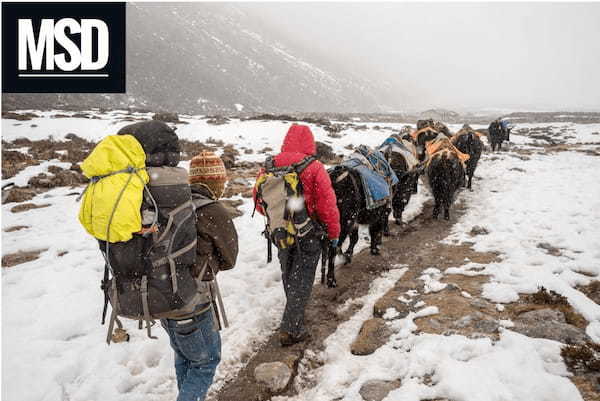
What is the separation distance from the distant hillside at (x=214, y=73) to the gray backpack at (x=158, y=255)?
79.1 metres

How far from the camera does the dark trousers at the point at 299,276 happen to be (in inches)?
149

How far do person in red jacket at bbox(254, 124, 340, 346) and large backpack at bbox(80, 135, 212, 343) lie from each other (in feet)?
5.49

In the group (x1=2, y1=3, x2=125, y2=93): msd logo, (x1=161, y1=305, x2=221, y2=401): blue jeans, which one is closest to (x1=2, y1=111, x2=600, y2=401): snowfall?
(x1=161, y1=305, x2=221, y2=401): blue jeans

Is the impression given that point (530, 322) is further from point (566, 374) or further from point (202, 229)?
point (202, 229)

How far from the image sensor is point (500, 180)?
10781mm

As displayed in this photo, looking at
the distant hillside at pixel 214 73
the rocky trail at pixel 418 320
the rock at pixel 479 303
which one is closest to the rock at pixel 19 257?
the rocky trail at pixel 418 320

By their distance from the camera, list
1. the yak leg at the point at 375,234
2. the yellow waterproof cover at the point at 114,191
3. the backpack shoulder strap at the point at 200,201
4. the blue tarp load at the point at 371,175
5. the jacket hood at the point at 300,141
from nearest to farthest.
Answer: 1. the yellow waterproof cover at the point at 114,191
2. the backpack shoulder strap at the point at 200,201
3. the jacket hood at the point at 300,141
4. the blue tarp load at the point at 371,175
5. the yak leg at the point at 375,234

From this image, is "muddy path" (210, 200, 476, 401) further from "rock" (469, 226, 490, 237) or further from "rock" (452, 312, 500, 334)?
"rock" (452, 312, 500, 334)

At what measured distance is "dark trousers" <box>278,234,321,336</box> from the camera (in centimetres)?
378

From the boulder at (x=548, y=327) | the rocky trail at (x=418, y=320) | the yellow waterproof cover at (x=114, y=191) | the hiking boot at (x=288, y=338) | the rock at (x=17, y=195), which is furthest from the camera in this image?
the rock at (x=17, y=195)

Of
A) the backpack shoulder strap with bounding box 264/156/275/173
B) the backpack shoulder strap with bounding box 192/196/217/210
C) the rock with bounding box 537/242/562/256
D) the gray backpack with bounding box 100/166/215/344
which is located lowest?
the rock with bounding box 537/242/562/256

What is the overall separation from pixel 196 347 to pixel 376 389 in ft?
5.60

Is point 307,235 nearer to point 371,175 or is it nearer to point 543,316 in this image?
point 371,175

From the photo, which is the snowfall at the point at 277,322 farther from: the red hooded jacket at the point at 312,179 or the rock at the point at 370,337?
the red hooded jacket at the point at 312,179
